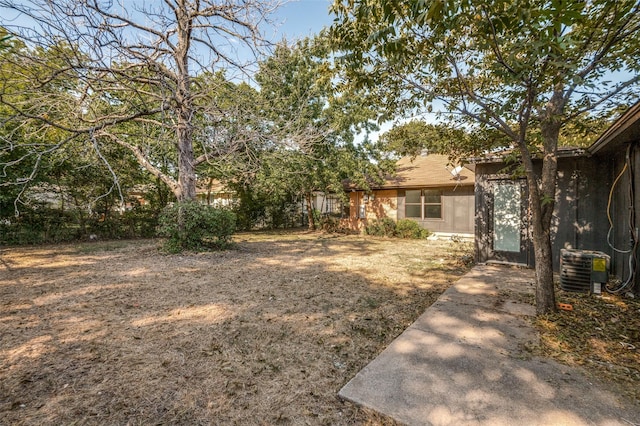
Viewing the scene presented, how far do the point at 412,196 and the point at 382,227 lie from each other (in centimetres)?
210

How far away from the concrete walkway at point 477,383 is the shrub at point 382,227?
9.82 metres

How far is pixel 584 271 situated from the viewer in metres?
4.88

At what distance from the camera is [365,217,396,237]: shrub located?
13534 millimetres

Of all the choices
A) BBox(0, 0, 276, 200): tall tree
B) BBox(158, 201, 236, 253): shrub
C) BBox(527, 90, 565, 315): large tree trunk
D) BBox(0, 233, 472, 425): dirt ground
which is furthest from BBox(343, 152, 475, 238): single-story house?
BBox(0, 0, 276, 200): tall tree

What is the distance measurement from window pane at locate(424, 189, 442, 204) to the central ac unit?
8432mm

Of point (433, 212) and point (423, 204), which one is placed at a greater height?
point (423, 204)

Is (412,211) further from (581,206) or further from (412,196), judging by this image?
(581,206)

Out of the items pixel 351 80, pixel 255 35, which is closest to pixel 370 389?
pixel 351 80

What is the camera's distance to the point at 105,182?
11.6 m

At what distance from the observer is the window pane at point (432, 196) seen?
1345 centimetres

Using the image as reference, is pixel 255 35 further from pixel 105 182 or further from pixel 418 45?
pixel 105 182

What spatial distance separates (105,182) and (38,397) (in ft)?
37.7

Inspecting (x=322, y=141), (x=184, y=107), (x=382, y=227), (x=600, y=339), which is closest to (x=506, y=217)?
(x=600, y=339)

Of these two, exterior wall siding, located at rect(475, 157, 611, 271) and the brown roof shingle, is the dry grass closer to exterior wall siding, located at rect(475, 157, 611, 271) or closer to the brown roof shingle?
exterior wall siding, located at rect(475, 157, 611, 271)
